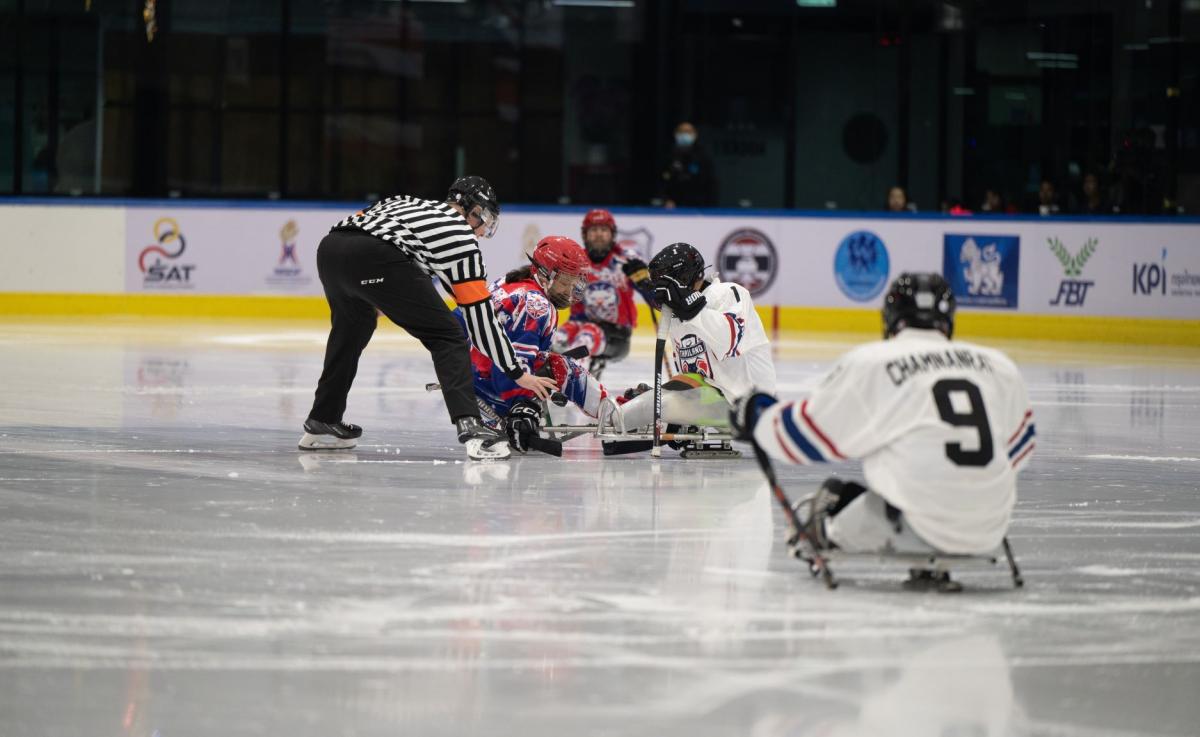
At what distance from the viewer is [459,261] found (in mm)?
7574

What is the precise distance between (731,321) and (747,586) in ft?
9.56

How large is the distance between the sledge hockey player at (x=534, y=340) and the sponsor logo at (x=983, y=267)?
31.0ft

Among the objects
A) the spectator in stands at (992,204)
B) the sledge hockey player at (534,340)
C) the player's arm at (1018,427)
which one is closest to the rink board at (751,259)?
the spectator in stands at (992,204)

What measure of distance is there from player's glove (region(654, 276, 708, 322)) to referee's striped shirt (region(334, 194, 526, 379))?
716mm

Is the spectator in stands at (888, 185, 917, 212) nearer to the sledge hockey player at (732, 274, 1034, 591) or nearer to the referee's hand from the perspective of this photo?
the referee's hand

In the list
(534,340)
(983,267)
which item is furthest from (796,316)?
(534,340)

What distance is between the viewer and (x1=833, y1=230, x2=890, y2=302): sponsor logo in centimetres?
1764

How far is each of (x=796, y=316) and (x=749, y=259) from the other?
79cm

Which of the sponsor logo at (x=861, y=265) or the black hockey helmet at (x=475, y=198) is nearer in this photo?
the black hockey helmet at (x=475, y=198)

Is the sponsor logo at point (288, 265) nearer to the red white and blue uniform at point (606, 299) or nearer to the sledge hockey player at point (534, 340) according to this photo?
the red white and blue uniform at point (606, 299)

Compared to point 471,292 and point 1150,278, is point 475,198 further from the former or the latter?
point 1150,278

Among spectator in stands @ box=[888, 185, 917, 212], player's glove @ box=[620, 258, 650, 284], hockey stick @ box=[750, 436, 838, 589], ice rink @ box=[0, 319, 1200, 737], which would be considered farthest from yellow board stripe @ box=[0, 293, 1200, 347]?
hockey stick @ box=[750, 436, 838, 589]

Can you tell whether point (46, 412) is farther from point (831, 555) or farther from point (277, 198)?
point (277, 198)

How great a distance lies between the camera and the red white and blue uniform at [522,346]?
8.15m
